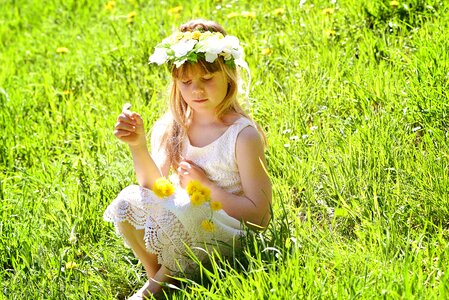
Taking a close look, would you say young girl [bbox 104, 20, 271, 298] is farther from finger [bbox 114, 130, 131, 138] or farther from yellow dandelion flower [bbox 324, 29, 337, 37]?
yellow dandelion flower [bbox 324, 29, 337, 37]

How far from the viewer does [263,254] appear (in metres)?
3.05

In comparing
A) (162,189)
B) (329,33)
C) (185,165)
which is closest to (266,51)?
(329,33)

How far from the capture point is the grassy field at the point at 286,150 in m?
2.87

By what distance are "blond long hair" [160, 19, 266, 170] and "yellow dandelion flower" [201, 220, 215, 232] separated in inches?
17.3

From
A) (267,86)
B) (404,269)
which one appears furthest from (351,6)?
(404,269)

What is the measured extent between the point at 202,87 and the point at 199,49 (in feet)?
0.49

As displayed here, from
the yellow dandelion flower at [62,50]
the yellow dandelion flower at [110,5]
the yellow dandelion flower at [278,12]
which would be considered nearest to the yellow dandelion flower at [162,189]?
the yellow dandelion flower at [278,12]

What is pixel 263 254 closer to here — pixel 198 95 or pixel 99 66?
pixel 198 95

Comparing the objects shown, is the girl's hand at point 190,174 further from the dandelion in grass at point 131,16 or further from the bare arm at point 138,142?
the dandelion in grass at point 131,16

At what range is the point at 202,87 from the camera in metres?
3.29

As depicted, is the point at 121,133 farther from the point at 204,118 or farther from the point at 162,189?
the point at 204,118

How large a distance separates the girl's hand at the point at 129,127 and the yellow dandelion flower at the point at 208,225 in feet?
1.21

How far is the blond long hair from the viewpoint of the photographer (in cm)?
335

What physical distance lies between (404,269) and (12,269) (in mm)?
1543
